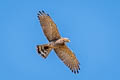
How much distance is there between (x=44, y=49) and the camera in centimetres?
2742

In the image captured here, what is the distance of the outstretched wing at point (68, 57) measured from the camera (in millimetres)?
27844

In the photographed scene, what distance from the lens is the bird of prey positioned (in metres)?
27.3

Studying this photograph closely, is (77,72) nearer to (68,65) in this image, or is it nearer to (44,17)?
(68,65)

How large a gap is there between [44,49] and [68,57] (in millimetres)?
1360

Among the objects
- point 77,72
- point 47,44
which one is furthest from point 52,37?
point 77,72

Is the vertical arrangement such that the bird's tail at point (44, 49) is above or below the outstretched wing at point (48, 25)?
below

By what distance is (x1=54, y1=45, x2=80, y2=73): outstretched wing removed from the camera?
27.8m

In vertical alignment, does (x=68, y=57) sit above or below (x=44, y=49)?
above

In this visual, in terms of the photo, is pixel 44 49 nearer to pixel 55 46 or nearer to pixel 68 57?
pixel 55 46

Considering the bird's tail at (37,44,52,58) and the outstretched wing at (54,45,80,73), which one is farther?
the outstretched wing at (54,45,80,73)

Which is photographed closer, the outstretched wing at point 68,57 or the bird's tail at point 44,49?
the bird's tail at point 44,49

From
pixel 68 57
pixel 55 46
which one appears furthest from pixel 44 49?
pixel 68 57

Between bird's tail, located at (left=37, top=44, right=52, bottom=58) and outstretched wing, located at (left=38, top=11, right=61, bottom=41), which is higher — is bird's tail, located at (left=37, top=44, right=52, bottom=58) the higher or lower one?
the lower one

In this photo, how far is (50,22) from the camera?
27156mm
